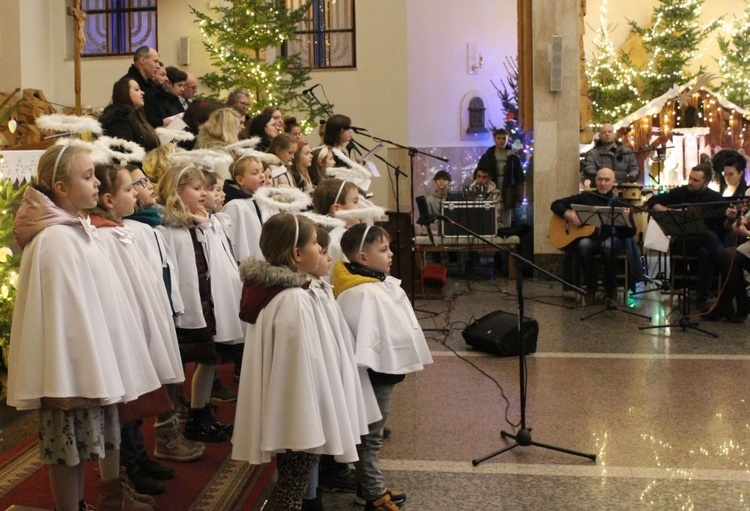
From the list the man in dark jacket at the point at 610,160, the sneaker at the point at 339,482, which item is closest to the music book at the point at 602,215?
the man in dark jacket at the point at 610,160

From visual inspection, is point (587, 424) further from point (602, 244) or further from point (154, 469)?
point (602, 244)

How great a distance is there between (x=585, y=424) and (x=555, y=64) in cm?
667

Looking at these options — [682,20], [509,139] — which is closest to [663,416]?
[509,139]

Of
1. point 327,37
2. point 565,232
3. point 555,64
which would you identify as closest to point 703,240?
point 565,232

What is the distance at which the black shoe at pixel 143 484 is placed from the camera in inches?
156

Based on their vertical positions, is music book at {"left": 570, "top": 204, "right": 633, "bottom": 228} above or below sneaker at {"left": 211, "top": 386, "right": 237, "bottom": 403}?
above

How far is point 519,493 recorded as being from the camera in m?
4.12

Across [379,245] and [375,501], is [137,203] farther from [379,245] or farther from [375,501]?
[375,501]

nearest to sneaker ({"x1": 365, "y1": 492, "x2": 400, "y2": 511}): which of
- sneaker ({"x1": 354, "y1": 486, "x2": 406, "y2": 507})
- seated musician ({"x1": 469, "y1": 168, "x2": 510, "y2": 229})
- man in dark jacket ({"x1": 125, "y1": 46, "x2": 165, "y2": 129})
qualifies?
sneaker ({"x1": 354, "y1": 486, "x2": 406, "y2": 507})

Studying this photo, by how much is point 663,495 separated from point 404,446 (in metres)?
1.31

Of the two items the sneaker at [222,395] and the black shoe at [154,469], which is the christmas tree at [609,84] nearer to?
the sneaker at [222,395]

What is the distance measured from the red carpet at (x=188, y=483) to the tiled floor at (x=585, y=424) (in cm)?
41

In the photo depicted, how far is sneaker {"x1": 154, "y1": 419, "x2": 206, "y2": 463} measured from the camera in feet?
14.5

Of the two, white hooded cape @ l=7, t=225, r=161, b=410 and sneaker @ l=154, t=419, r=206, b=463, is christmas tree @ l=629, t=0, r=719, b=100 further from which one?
white hooded cape @ l=7, t=225, r=161, b=410
